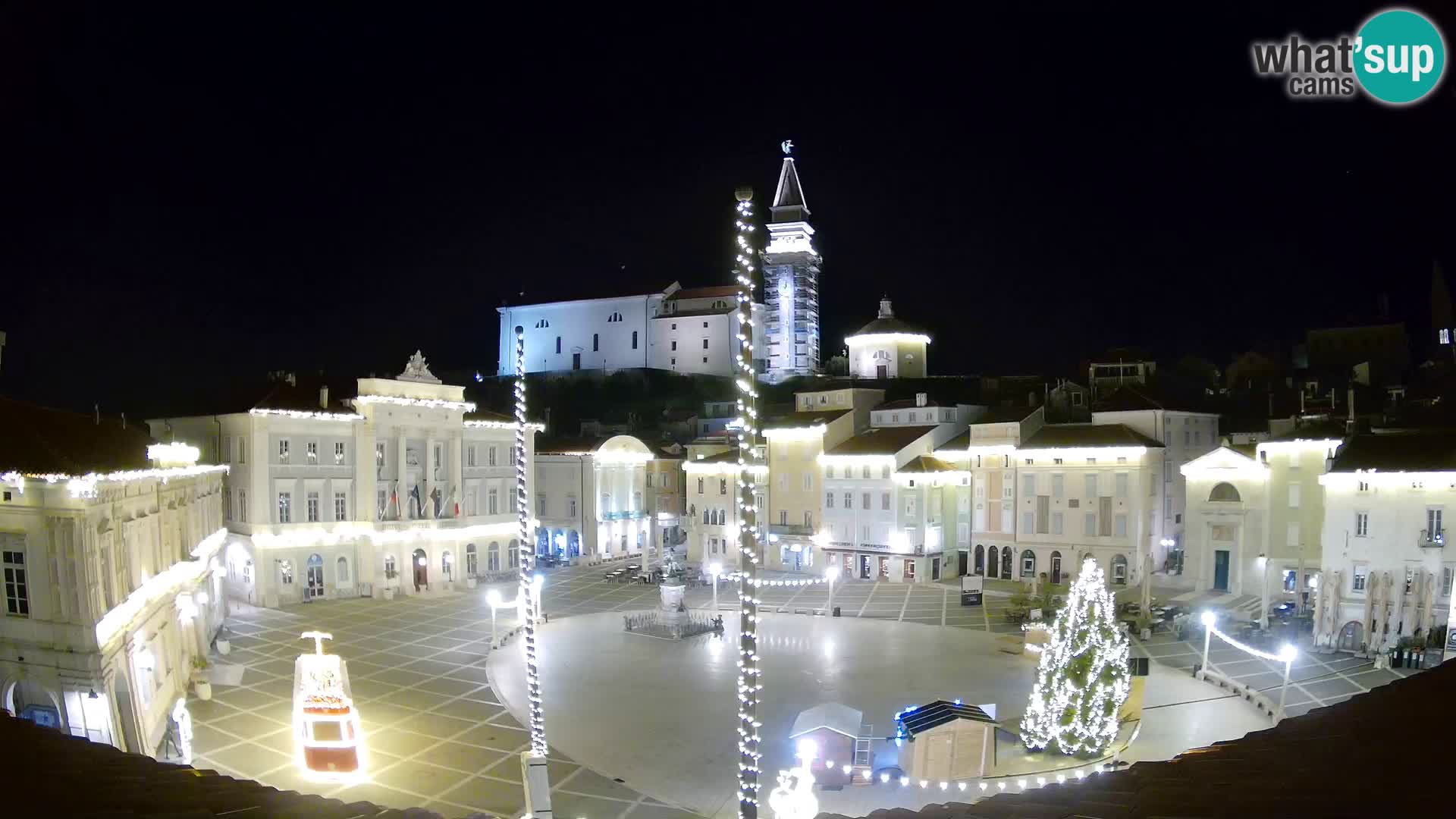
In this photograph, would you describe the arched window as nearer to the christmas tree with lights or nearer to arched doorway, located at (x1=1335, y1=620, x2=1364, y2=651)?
arched doorway, located at (x1=1335, y1=620, x2=1364, y2=651)

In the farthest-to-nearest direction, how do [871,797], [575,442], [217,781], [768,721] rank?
[575,442] < [768,721] < [871,797] < [217,781]

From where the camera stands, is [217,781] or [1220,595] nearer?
[217,781]

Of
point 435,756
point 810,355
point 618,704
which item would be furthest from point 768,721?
point 810,355

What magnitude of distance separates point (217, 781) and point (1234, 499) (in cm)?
4230

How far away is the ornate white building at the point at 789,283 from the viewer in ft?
295

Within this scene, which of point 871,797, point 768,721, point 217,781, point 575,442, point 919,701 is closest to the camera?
point 217,781

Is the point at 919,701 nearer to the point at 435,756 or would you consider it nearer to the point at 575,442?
the point at 435,756

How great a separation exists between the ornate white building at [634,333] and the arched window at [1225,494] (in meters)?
52.7

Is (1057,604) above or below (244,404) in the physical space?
below

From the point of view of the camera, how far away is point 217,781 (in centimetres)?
645

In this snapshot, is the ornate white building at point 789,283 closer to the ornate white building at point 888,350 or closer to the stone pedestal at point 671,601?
the ornate white building at point 888,350

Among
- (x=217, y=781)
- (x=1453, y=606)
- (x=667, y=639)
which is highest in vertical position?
(x=217, y=781)

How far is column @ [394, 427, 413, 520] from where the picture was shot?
4309 cm

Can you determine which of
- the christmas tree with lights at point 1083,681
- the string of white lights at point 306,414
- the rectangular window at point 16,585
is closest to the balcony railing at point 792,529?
the string of white lights at point 306,414
